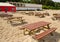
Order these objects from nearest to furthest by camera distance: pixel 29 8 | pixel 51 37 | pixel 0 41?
pixel 0 41, pixel 51 37, pixel 29 8

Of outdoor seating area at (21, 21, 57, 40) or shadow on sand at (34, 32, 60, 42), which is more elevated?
outdoor seating area at (21, 21, 57, 40)

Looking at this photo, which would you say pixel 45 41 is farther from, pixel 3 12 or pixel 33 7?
pixel 33 7

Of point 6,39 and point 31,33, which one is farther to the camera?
point 31,33

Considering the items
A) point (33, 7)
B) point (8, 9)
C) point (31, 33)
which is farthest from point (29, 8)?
point (31, 33)

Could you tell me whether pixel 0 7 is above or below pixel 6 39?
above

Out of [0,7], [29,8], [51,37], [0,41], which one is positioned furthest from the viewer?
[29,8]

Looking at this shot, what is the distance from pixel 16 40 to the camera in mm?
6824

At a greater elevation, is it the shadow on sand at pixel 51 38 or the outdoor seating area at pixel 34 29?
the outdoor seating area at pixel 34 29

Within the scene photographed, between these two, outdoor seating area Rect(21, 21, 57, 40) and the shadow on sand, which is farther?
the shadow on sand

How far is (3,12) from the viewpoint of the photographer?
50.3 ft

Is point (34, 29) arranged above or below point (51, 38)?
above

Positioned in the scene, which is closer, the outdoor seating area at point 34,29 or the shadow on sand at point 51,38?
the outdoor seating area at point 34,29

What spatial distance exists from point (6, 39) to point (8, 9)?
8.75 m

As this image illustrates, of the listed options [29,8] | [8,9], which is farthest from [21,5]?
[8,9]
